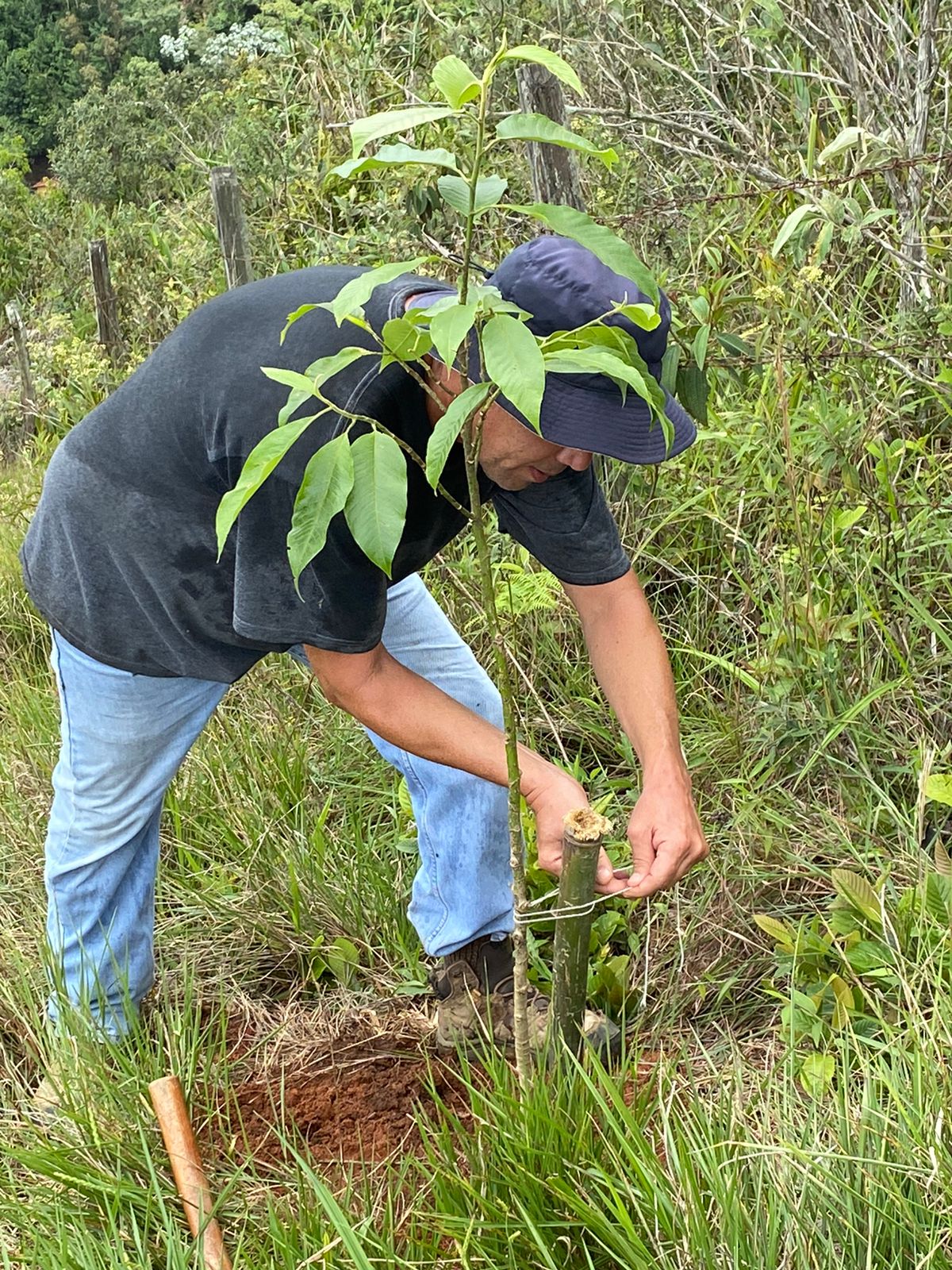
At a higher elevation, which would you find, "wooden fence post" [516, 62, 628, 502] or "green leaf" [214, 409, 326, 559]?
"wooden fence post" [516, 62, 628, 502]

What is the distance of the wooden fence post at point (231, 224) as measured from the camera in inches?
167

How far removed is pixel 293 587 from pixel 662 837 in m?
0.69

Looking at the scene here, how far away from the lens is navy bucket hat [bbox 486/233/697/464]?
1.61 m

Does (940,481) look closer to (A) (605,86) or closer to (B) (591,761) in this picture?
(B) (591,761)

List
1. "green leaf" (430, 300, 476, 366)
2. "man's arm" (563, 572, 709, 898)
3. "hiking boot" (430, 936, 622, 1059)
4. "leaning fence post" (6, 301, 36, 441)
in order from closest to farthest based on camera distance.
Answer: "green leaf" (430, 300, 476, 366)
"man's arm" (563, 572, 709, 898)
"hiking boot" (430, 936, 622, 1059)
"leaning fence post" (6, 301, 36, 441)

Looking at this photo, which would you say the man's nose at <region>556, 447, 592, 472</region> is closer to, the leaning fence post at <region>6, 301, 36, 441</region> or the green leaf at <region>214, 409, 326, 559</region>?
the green leaf at <region>214, 409, 326, 559</region>

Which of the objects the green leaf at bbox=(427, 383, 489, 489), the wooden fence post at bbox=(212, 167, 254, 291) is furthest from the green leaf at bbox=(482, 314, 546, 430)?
the wooden fence post at bbox=(212, 167, 254, 291)

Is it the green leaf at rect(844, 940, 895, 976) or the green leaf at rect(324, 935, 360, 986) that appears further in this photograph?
the green leaf at rect(324, 935, 360, 986)

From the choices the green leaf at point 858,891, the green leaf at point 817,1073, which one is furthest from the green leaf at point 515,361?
the green leaf at point 858,891

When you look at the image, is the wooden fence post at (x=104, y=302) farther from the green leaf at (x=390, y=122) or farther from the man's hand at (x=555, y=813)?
the green leaf at (x=390, y=122)

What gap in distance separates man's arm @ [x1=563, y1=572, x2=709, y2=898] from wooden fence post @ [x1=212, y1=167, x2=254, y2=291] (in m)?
2.59

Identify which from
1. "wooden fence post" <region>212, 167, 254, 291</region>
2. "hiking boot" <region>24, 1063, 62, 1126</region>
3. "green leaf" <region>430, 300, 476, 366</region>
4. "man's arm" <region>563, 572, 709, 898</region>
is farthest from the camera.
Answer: "wooden fence post" <region>212, 167, 254, 291</region>

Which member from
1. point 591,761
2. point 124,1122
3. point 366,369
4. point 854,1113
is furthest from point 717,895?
point 366,369

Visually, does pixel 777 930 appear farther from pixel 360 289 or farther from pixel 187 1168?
pixel 360 289
